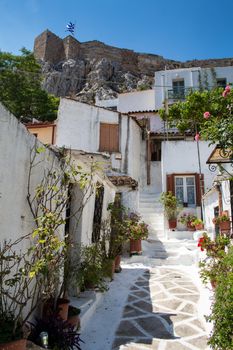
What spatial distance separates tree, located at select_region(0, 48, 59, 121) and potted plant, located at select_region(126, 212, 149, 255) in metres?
16.6

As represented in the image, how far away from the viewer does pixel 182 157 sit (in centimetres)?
1766

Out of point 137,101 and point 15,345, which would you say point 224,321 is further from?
point 137,101

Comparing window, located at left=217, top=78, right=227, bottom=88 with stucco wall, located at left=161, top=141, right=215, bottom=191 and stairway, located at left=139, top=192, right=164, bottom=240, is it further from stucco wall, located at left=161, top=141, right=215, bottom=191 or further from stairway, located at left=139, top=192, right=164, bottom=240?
stairway, located at left=139, top=192, right=164, bottom=240

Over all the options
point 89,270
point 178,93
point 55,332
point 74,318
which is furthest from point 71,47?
point 55,332

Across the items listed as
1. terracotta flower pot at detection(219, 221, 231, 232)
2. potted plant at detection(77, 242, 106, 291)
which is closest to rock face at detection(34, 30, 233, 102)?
terracotta flower pot at detection(219, 221, 231, 232)

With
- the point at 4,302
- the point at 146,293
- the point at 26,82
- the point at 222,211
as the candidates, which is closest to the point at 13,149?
the point at 4,302

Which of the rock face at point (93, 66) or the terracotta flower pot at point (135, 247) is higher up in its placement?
the rock face at point (93, 66)

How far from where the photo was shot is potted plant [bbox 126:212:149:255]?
10977 millimetres

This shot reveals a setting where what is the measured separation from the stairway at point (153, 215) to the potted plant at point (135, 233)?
3.25 m

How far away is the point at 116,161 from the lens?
18.6 metres

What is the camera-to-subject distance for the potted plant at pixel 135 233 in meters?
11.0

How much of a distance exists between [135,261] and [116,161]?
820 cm

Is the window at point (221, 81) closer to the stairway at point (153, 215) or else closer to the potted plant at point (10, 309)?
the stairway at point (153, 215)

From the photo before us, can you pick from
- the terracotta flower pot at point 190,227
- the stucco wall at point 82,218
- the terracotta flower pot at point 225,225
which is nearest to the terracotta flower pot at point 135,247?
the stucco wall at point 82,218
